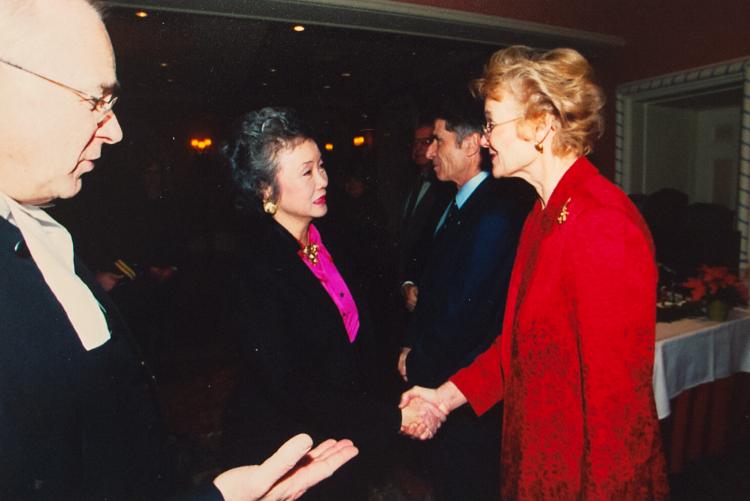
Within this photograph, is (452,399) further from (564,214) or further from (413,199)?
(413,199)

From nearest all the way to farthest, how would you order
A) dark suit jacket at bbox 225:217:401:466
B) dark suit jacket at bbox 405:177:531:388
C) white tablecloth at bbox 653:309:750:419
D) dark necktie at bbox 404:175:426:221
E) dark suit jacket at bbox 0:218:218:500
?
dark suit jacket at bbox 0:218:218:500
dark suit jacket at bbox 225:217:401:466
dark suit jacket at bbox 405:177:531:388
white tablecloth at bbox 653:309:750:419
dark necktie at bbox 404:175:426:221

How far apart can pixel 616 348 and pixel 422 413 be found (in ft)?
2.90

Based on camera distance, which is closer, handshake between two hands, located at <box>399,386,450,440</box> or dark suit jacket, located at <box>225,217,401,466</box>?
dark suit jacket, located at <box>225,217,401,466</box>

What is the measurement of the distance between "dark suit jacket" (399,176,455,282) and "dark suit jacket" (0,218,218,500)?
9.51 feet

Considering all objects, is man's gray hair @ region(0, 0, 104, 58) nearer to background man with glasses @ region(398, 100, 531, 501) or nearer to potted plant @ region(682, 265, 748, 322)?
background man with glasses @ region(398, 100, 531, 501)

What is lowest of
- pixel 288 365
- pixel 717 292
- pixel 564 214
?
pixel 717 292

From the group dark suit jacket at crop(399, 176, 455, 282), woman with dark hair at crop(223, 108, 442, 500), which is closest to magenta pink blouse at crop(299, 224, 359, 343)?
woman with dark hair at crop(223, 108, 442, 500)

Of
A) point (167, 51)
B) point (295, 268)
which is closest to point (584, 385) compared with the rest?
point (295, 268)

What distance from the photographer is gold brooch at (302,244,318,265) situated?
180 cm

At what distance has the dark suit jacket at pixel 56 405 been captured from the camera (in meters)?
0.65

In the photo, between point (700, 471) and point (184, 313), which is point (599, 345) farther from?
point (184, 313)

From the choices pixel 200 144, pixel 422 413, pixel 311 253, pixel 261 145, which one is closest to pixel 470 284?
pixel 422 413

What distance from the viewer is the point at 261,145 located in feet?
5.49

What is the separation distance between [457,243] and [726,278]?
1848 mm
